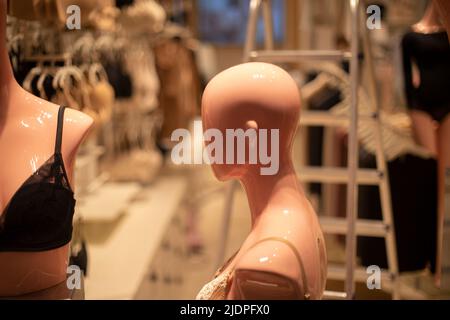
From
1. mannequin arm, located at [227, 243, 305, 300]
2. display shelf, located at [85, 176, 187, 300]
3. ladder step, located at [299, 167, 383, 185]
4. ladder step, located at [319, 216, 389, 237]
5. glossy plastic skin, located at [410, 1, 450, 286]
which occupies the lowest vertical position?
display shelf, located at [85, 176, 187, 300]

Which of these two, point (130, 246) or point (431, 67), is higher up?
point (431, 67)

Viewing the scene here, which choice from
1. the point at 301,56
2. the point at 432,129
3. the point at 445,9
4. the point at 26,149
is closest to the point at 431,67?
the point at 432,129

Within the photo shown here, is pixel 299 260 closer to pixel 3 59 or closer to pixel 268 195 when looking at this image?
pixel 268 195

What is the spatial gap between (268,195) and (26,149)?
526mm

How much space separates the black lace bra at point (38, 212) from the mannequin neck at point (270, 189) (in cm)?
40

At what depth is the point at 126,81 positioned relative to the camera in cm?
364

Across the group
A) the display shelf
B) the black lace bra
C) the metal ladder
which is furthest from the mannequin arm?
the display shelf

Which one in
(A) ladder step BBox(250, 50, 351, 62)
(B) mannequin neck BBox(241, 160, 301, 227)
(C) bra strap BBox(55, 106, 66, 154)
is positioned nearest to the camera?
(B) mannequin neck BBox(241, 160, 301, 227)

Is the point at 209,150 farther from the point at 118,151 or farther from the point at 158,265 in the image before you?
the point at 118,151

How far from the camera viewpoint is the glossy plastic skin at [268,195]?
100cm

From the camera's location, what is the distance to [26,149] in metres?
1.22

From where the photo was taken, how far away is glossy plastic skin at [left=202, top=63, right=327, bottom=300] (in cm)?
100

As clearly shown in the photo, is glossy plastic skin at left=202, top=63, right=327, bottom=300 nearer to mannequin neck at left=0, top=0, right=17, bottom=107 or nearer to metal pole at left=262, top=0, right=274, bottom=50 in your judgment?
mannequin neck at left=0, top=0, right=17, bottom=107

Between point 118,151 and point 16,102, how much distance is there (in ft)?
9.25
